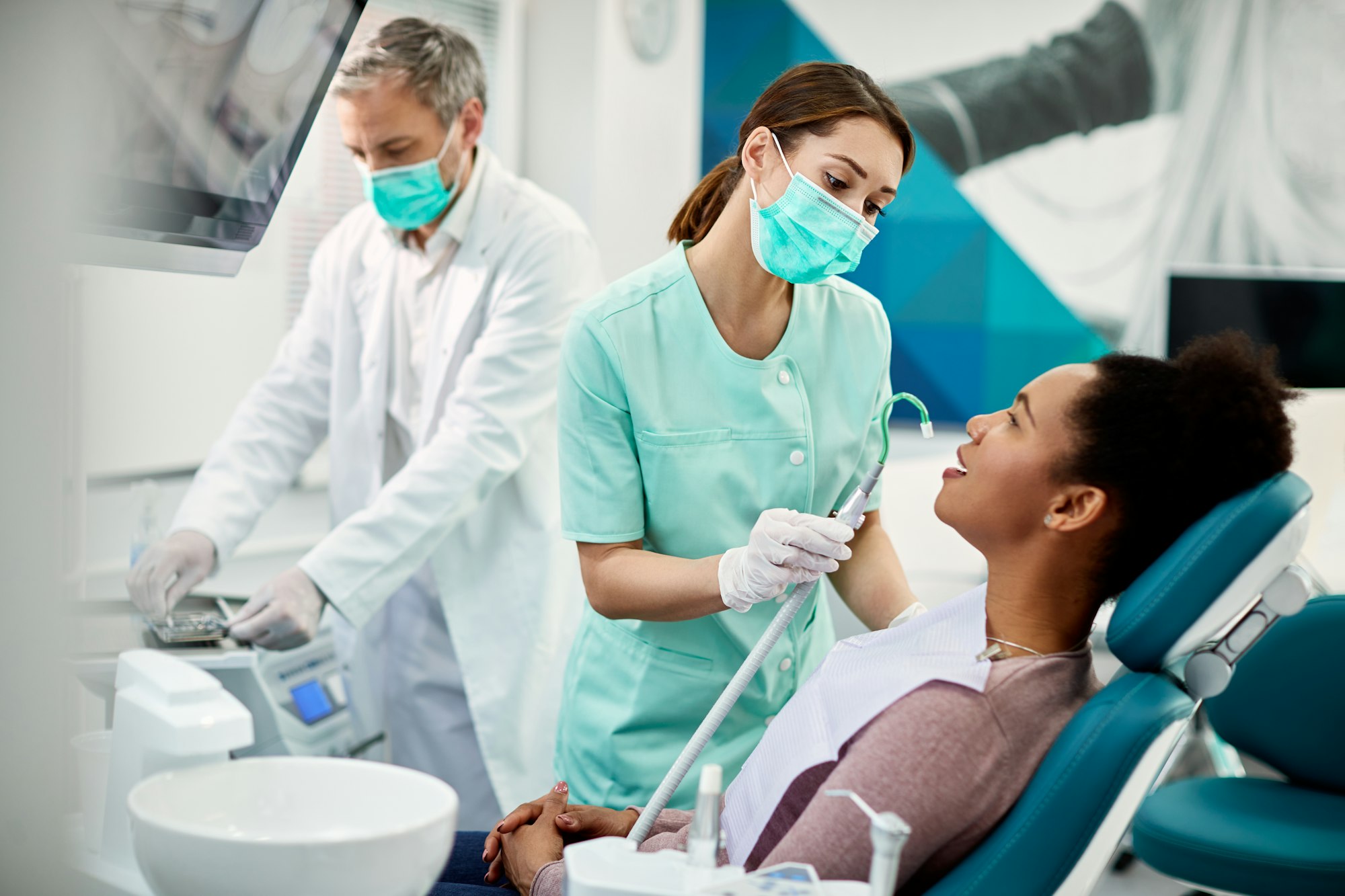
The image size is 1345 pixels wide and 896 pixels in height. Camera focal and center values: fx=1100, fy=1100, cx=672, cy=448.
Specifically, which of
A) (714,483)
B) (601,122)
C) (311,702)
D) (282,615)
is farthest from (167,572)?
(601,122)

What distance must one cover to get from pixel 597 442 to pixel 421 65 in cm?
98

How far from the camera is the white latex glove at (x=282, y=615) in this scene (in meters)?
1.76

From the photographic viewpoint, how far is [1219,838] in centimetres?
189

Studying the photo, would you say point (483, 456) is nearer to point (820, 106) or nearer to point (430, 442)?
point (430, 442)

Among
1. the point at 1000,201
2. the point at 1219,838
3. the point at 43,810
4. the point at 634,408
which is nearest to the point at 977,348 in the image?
the point at 1000,201

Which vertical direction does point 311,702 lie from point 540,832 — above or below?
below

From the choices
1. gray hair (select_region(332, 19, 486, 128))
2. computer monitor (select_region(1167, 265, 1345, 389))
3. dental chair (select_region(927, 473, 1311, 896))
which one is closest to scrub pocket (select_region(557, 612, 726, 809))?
dental chair (select_region(927, 473, 1311, 896))

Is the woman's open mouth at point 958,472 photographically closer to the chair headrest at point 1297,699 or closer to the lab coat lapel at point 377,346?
the chair headrest at point 1297,699

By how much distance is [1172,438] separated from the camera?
1070 millimetres

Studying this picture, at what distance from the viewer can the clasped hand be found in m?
1.26

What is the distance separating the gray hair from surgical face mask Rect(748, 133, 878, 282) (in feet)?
2.86

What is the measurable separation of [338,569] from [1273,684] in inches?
68.0

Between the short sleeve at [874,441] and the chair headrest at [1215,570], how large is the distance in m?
0.53

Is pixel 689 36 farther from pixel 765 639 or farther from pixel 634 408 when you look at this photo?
pixel 765 639
